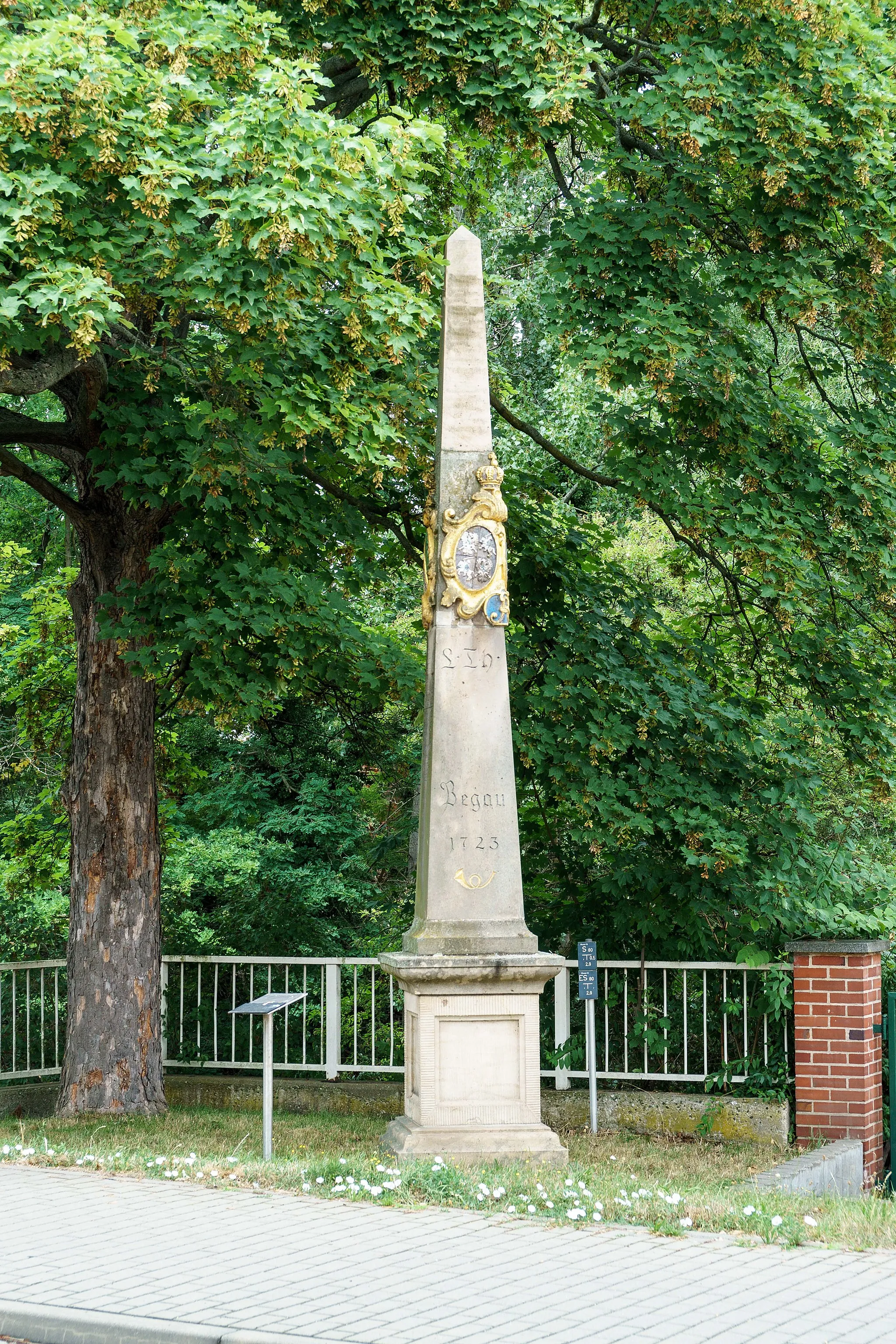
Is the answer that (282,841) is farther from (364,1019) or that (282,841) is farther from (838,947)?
(838,947)

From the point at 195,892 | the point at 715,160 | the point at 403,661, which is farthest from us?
the point at 195,892

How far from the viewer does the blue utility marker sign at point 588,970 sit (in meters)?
10.2

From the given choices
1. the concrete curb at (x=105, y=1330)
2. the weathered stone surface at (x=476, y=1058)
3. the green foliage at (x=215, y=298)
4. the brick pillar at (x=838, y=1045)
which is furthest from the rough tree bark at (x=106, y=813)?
the concrete curb at (x=105, y=1330)

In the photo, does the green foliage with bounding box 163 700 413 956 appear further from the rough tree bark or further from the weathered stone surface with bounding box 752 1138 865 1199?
the weathered stone surface with bounding box 752 1138 865 1199

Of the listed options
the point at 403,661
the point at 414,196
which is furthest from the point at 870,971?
the point at 414,196

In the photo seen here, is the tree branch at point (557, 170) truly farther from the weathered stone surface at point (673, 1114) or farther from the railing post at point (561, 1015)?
the weathered stone surface at point (673, 1114)

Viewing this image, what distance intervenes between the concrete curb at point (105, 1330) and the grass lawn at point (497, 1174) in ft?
7.17

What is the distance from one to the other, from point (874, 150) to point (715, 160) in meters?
1.22

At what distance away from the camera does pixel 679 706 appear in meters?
11.3

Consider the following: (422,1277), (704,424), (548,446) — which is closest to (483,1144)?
(422,1277)

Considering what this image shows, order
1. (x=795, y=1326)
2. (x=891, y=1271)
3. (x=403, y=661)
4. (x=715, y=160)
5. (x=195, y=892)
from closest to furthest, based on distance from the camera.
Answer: (x=795, y=1326) → (x=891, y=1271) → (x=715, y=160) → (x=403, y=661) → (x=195, y=892)

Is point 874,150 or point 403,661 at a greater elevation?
point 874,150

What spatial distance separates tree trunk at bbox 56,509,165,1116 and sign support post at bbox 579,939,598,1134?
355 cm

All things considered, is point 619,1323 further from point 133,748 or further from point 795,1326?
point 133,748
